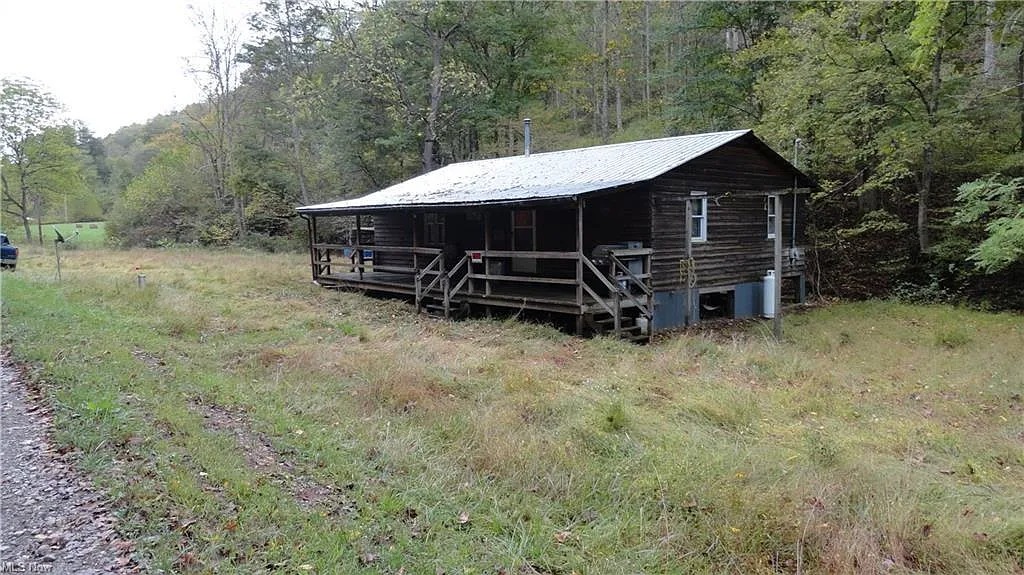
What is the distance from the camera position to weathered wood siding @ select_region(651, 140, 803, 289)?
14.2 meters

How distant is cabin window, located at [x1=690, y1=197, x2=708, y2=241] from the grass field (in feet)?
15.5

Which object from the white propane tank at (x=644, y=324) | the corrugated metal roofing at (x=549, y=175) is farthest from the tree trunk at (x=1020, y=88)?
the white propane tank at (x=644, y=324)

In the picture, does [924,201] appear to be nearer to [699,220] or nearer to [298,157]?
[699,220]

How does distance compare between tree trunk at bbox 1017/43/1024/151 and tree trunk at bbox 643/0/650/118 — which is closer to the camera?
tree trunk at bbox 1017/43/1024/151

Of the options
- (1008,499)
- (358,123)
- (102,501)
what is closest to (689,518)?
(1008,499)

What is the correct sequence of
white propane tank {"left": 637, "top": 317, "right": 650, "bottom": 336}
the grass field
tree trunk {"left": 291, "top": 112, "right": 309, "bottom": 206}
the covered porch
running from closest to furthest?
the grass field, the covered porch, white propane tank {"left": 637, "top": 317, "right": 650, "bottom": 336}, tree trunk {"left": 291, "top": 112, "right": 309, "bottom": 206}

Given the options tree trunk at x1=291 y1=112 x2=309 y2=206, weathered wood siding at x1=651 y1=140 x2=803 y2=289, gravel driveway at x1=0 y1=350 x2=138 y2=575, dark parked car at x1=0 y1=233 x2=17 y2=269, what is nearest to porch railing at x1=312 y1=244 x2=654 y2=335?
weathered wood siding at x1=651 y1=140 x2=803 y2=289

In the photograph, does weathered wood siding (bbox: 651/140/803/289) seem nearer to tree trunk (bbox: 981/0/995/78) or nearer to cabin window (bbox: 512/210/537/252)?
cabin window (bbox: 512/210/537/252)

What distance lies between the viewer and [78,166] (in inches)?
1437

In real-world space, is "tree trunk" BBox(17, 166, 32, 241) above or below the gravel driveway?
above

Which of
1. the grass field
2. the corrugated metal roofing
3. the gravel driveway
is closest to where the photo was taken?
the gravel driveway

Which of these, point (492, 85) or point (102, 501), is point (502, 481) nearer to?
point (102, 501)

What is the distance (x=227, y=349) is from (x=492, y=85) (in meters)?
25.8

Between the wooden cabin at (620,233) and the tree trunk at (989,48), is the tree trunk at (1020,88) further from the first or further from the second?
the wooden cabin at (620,233)
